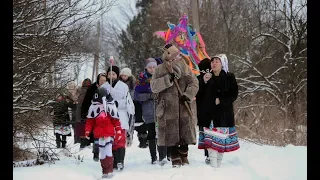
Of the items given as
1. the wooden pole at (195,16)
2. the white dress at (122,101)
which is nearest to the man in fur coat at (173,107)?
the white dress at (122,101)

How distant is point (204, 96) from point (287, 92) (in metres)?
7.26

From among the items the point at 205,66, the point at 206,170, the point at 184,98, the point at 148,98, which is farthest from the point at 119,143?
the point at 205,66

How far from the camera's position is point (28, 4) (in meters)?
5.78

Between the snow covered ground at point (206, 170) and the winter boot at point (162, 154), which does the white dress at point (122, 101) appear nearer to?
the winter boot at point (162, 154)

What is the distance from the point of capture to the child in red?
19.6 ft

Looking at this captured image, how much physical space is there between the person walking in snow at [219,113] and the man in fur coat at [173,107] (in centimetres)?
26

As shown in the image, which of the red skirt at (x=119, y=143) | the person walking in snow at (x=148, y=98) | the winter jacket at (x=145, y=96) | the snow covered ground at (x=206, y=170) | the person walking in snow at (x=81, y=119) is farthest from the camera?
the person walking in snow at (x=81, y=119)

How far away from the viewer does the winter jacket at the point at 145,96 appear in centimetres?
749

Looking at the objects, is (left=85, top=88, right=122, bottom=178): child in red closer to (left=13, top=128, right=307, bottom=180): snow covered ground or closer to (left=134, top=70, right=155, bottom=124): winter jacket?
(left=13, top=128, right=307, bottom=180): snow covered ground

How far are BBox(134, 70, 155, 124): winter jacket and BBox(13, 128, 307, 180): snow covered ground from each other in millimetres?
828

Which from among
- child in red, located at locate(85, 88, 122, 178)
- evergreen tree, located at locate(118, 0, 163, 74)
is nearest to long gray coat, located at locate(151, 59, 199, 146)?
child in red, located at locate(85, 88, 122, 178)

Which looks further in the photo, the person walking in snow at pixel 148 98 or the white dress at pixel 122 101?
the person walking in snow at pixel 148 98
